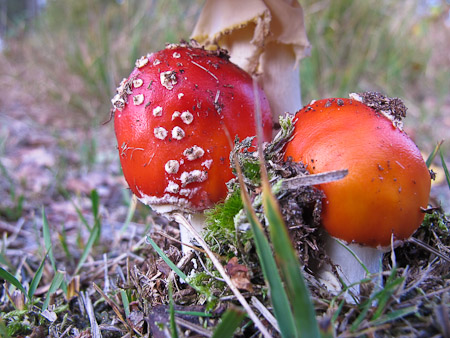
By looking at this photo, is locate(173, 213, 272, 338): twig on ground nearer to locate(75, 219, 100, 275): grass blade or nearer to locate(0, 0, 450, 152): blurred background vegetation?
locate(75, 219, 100, 275): grass blade

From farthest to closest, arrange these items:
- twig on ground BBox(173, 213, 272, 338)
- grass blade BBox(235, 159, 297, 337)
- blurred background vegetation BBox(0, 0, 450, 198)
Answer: blurred background vegetation BBox(0, 0, 450, 198)
twig on ground BBox(173, 213, 272, 338)
grass blade BBox(235, 159, 297, 337)

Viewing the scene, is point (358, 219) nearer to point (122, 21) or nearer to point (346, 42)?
point (346, 42)

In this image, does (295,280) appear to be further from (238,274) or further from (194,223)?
(194,223)

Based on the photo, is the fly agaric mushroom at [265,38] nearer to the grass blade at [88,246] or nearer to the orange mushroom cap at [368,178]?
the orange mushroom cap at [368,178]

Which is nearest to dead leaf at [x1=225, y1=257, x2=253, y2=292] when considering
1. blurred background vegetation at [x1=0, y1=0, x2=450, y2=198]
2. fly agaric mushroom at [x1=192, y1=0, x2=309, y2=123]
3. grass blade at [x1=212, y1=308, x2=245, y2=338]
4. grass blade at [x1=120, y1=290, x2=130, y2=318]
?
grass blade at [x1=212, y1=308, x2=245, y2=338]

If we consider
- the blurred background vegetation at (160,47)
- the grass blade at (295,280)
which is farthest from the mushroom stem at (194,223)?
the blurred background vegetation at (160,47)

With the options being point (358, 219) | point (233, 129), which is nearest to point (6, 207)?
point (233, 129)
